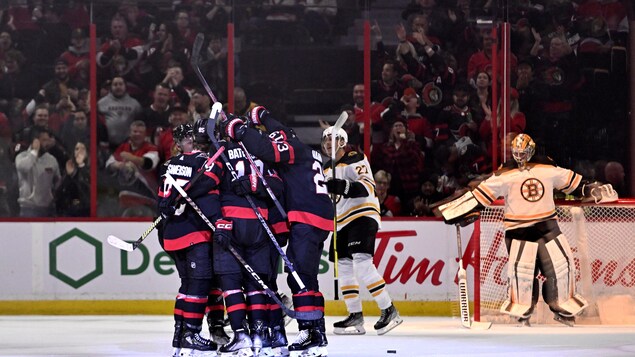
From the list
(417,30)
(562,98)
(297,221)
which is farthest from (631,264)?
(297,221)

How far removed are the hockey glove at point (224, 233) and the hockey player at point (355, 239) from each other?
1.54 metres

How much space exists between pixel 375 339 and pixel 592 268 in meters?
1.81

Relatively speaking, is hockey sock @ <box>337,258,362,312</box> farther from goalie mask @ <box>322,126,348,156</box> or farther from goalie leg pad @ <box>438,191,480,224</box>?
goalie leg pad @ <box>438,191,480,224</box>

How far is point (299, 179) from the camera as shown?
6488 millimetres

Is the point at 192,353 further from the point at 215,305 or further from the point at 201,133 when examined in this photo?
the point at 201,133

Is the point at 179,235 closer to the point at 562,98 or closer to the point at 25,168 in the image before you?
the point at 25,168

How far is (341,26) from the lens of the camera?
9891mm

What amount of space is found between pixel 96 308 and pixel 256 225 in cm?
318

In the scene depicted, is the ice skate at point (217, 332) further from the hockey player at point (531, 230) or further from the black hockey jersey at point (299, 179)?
the hockey player at point (531, 230)

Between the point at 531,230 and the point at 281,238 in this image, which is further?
the point at 531,230

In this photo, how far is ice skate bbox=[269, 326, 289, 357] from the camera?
251 inches

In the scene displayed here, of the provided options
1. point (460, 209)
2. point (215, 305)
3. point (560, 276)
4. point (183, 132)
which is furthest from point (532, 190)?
point (183, 132)

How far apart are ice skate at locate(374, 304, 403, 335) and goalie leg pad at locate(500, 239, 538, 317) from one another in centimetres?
93

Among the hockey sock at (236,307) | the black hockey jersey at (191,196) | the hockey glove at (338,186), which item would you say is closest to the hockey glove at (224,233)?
the black hockey jersey at (191,196)
